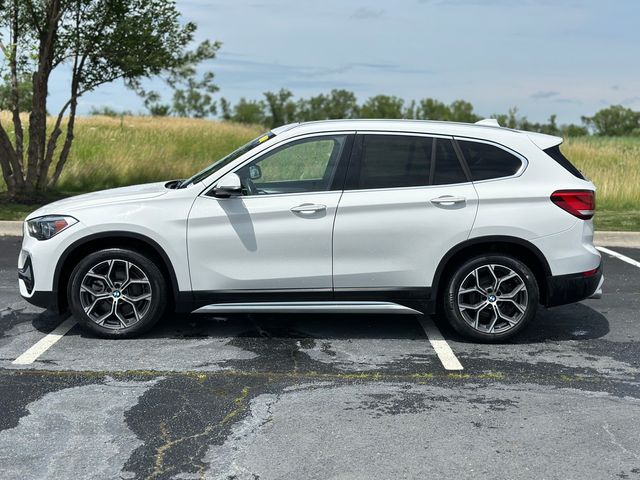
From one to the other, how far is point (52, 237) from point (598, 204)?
13153mm

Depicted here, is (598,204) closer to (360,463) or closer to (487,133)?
(487,133)

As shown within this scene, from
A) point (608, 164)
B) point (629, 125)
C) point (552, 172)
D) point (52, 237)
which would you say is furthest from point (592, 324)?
point (629, 125)

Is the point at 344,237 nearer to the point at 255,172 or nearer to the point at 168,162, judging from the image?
the point at 255,172

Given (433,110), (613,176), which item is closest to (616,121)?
(433,110)

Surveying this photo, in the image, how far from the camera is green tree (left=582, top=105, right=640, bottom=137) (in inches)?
4456

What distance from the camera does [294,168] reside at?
21.6ft

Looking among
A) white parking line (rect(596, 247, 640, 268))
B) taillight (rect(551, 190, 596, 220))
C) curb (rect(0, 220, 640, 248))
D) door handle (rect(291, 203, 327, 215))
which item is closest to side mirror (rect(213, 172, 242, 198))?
door handle (rect(291, 203, 327, 215))

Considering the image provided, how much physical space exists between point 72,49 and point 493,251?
11891 mm

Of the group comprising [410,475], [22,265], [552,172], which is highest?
[552,172]

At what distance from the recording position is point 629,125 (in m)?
114

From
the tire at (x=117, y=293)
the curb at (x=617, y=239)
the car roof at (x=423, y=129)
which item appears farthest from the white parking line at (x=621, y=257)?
the tire at (x=117, y=293)

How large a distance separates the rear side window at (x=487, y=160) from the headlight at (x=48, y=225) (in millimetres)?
3132

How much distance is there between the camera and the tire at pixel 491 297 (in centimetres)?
630

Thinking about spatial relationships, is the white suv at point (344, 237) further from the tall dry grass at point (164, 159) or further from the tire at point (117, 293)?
the tall dry grass at point (164, 159)
